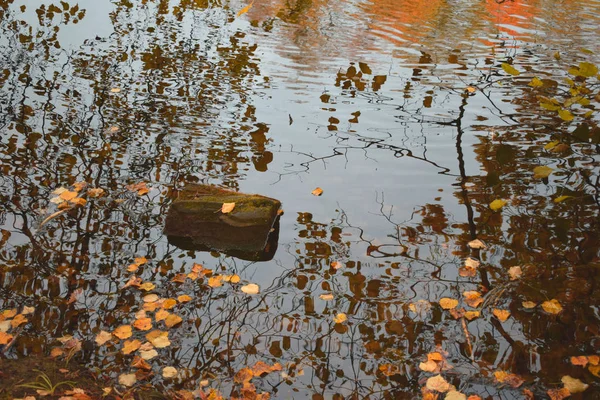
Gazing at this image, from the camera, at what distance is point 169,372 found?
9.96ft

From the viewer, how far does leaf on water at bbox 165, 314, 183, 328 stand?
3.38m

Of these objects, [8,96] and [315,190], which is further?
[8,96]

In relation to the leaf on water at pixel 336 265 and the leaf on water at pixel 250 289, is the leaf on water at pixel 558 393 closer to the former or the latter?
the leaf on water at pixel 336 265

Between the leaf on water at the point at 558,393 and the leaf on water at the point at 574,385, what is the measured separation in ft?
0.09

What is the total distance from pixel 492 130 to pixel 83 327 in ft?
15.3

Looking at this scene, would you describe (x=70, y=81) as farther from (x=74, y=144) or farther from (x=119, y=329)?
(x=119, y=329)

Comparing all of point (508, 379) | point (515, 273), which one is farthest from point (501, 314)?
point (508, 379)

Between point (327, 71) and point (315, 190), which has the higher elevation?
point (327, 71)

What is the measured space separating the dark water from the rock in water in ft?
0.40

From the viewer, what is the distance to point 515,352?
331cm

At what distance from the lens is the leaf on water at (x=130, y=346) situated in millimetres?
3148

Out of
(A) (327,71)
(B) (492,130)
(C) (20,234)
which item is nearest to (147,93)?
(A) (327,71)

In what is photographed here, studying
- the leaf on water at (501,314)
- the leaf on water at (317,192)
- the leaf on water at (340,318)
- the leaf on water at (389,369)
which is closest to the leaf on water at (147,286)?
the leaf on water at (340,318)

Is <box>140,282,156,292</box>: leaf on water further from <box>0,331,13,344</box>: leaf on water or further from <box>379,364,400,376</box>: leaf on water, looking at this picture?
<box>379,364,400,376</box>: leaf on water
